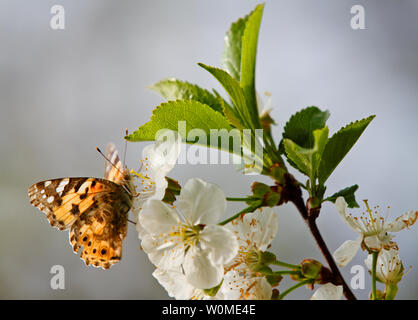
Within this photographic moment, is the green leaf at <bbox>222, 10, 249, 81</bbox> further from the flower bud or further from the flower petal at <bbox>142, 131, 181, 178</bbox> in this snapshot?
the flower bud

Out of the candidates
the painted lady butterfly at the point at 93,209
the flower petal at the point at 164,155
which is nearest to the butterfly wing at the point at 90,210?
the painted lady butterfly at the point at 93,209

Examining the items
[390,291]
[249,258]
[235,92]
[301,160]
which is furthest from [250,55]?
[390,291]

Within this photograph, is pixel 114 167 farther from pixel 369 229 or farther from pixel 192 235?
pixel 369 229

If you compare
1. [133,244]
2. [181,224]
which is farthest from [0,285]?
[181,224]

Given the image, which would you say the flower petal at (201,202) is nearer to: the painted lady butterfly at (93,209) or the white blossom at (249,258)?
the white blossom at (249,258)

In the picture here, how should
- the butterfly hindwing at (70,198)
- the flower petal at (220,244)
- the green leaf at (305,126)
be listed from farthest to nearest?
the butterfly hindwing at (70,198) < the green leaf at (305,126) < the flower petal at (220,244)

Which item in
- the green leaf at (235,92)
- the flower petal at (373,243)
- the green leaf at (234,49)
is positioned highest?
the green leaf at (234,49)
